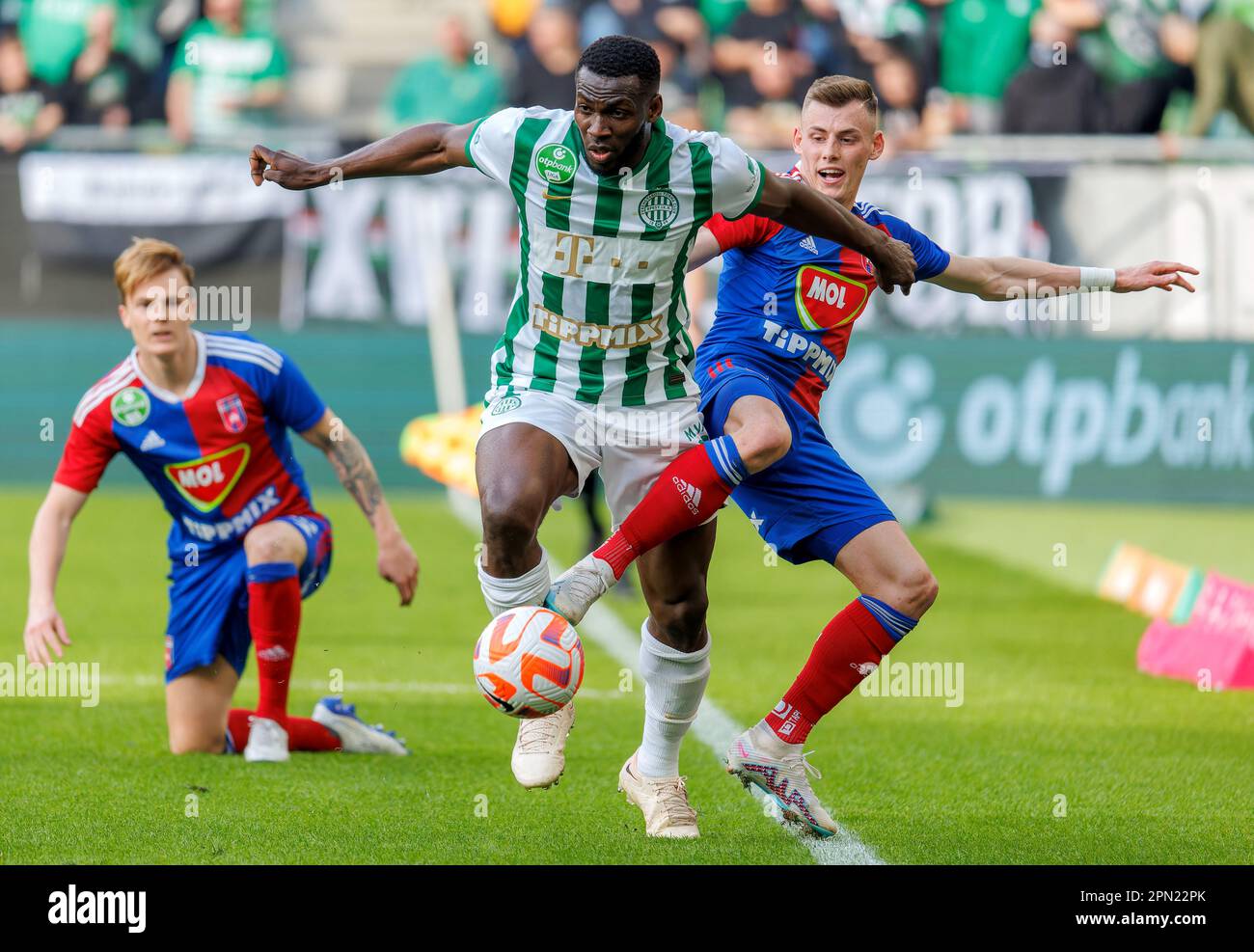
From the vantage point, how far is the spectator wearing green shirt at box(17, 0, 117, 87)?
1617 cm

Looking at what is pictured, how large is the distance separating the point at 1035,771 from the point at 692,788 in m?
1.32

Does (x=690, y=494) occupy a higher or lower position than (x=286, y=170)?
lower

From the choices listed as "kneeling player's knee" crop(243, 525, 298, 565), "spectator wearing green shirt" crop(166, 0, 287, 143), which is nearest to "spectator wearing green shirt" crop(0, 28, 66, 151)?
"spectator wearing green shirt" crop(166, 0, 287, 143)

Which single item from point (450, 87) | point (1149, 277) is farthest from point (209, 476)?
point (450, 87)

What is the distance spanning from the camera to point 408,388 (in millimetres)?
15102

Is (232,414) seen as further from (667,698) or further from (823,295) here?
(823,295)

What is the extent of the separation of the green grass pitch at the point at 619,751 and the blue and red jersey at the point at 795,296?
1458 mm

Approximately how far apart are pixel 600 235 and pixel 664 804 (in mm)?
1750

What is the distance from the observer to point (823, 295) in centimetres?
588

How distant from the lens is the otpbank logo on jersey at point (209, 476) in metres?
6.70

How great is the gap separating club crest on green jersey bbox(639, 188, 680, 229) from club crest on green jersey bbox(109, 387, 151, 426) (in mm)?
2400

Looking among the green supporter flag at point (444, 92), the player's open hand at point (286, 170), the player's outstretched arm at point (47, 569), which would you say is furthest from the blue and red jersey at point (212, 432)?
the green supporter flag at point (444, 92)

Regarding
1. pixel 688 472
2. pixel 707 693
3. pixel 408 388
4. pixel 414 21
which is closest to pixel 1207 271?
pixel 408 388

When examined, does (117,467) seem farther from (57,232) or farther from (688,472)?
(688,472)
